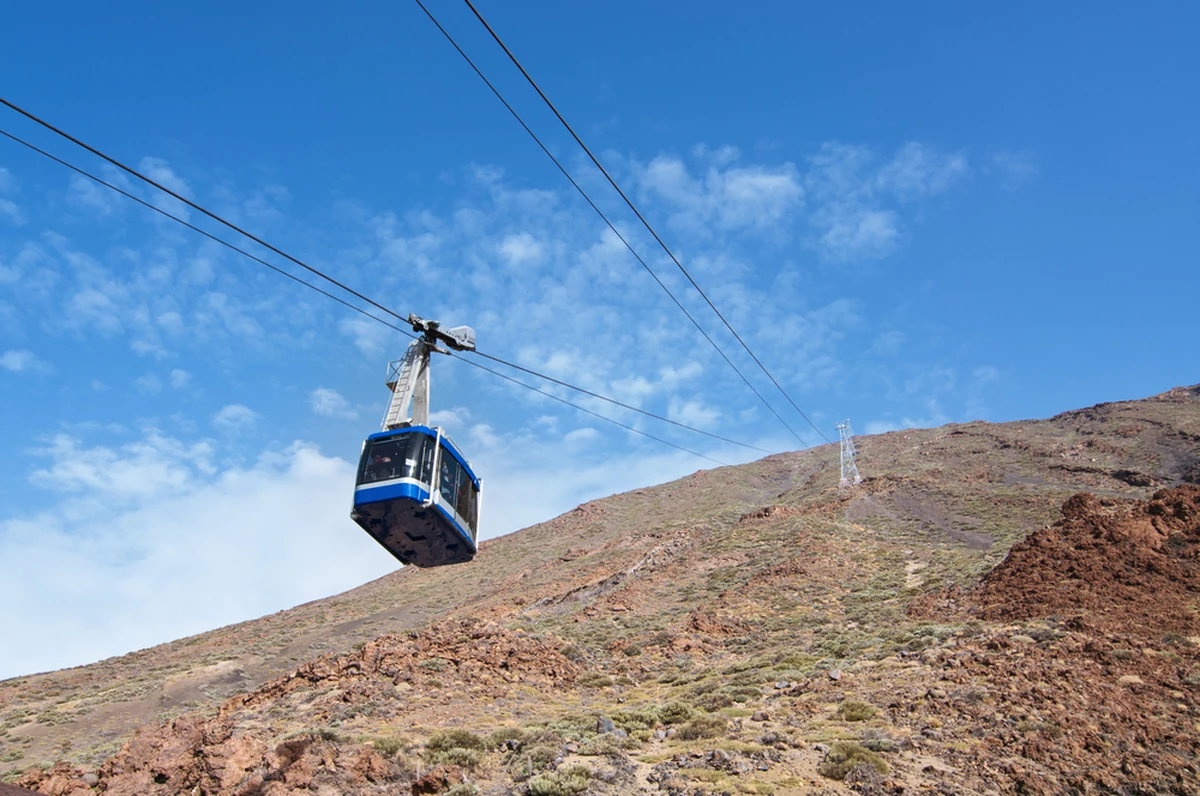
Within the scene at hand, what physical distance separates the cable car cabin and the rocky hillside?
3918mm

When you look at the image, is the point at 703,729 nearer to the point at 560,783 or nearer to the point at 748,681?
the point at 560,783

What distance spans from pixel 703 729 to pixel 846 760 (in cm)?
350

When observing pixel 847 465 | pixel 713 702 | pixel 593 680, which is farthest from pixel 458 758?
pixel 847 465

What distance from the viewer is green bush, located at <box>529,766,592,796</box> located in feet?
39.2

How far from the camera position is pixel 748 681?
19.7 meters

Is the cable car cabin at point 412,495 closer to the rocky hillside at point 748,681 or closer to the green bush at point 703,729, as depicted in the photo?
the rocky hillside at point 748,681

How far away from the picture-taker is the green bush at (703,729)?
15.0 m

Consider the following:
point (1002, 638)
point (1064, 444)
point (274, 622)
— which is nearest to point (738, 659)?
point (1002, 638)

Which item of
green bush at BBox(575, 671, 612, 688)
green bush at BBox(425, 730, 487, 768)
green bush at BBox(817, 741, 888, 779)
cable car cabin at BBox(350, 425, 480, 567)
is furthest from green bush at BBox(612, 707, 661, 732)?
green bush at BBox(575, 671, 612, 688)

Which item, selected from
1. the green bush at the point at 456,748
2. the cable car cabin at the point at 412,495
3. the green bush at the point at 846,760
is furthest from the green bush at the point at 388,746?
the green bush at the point at 846,760

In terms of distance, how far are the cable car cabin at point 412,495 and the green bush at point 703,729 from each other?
20.6 feet

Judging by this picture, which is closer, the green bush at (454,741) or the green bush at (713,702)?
the green bush at (454,741)

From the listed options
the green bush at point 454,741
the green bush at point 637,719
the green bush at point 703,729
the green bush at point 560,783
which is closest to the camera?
the green bush at point 560,783

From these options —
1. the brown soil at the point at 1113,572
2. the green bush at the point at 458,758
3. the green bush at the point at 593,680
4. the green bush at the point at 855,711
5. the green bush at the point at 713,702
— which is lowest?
the green bush at the point at 458,758
